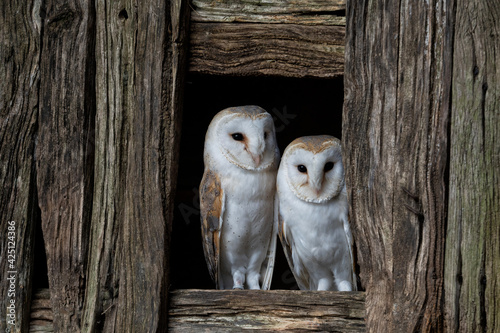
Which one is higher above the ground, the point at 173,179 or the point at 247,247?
the point at 173,179

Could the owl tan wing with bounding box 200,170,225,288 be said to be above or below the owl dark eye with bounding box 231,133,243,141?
below

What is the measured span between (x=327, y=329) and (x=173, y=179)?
2.15 ft

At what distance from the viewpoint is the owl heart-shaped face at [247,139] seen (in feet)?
7.53

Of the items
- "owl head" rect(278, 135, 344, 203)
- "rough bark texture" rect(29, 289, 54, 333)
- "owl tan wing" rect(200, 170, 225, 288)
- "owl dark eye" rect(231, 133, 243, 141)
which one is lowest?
"rough bark texture" rect(29, 289, 54, 333)

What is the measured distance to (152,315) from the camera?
1.89 m

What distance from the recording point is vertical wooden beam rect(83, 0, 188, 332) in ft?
6.26

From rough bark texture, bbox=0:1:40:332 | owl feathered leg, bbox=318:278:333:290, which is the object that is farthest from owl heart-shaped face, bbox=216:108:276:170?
rough bark texture, bbox=0:1:40:332

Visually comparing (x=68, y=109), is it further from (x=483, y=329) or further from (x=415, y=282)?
(x=483, y=329)

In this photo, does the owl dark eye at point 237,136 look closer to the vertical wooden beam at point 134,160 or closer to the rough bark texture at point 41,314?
the vertical wooden beam at point 134,160

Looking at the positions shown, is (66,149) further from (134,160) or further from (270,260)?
(270,260)

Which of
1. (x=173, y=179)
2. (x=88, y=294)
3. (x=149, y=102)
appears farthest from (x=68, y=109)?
(x=88, y=294)

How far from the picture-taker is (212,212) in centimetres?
234

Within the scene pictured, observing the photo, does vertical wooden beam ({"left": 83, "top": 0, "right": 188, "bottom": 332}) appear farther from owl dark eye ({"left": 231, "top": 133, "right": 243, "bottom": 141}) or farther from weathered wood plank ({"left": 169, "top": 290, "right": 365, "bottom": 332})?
owl dark eye ({"left": 231, "top": 133, "right": 243, "bottom": 141})

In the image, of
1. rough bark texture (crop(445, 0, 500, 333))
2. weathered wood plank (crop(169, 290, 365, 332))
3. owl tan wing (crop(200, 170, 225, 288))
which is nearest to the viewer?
rough bark texture (crop(445, 0, 500, 333))
